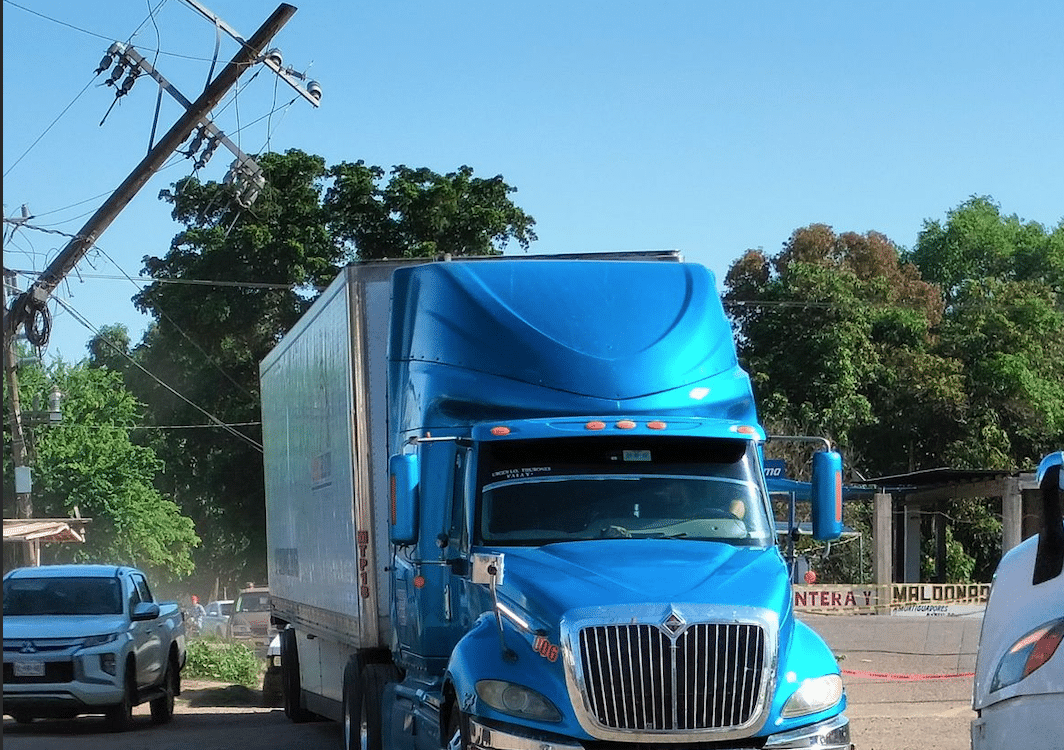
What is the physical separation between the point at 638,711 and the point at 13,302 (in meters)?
20.8

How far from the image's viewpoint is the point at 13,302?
2667 centimetres

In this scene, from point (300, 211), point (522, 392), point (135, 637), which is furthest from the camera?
point (300, 211)

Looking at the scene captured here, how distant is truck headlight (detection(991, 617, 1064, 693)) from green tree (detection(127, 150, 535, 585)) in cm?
3642

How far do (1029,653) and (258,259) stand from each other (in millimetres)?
37857

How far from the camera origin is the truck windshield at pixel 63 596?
1773cm

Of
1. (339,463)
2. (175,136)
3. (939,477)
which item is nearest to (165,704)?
(339,463)

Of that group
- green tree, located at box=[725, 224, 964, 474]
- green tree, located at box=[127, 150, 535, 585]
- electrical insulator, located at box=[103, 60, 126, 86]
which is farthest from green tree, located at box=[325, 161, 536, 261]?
electrical insulator, located at box=[103, 60, 126, 86]

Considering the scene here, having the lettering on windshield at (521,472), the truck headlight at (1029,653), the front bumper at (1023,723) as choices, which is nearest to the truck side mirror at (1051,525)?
the truck headlight at (1029,653)

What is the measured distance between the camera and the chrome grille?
26.5 ft

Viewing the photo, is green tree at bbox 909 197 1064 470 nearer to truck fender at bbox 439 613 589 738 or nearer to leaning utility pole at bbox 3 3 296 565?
leaning utility pole at bbox 3 3 296 565

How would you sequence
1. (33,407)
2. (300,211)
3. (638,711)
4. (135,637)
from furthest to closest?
(33,407) → (300,211) → (135,637) → (638,711)

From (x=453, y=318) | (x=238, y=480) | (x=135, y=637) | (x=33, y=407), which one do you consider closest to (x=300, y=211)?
(x=238, y=480)

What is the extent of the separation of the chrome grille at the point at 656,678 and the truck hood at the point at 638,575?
0.18 meters

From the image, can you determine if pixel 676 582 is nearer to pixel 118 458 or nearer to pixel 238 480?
pixel 238 480
